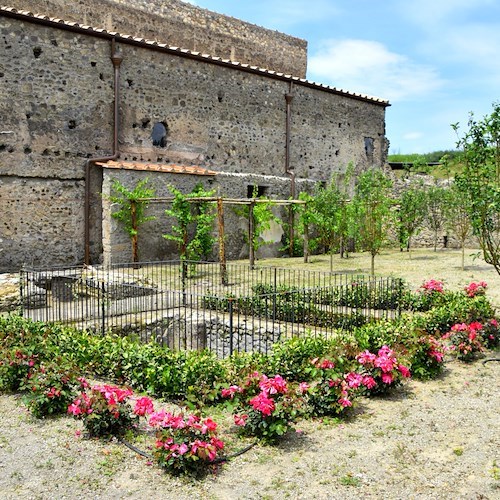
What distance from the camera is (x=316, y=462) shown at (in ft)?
17.6

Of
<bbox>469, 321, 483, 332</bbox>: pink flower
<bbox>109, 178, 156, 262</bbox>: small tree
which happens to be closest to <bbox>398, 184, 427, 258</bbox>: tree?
<bbox>109, 178, 156, 262</bbox>: small tree

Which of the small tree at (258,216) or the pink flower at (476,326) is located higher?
the small tree at (258,216)

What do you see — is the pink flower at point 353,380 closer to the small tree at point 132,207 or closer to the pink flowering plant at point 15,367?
the pink flowering plant at point 15,367

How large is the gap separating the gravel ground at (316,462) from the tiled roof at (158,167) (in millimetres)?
11986

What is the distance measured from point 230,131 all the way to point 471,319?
48.0 ft

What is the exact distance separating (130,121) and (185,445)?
1577 centimetres

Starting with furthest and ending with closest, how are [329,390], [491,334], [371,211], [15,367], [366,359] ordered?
[371,211], [491,334], [15,367], [366,359], [329,390]

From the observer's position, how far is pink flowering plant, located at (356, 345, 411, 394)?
709 centimetres

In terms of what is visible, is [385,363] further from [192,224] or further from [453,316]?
[192,224]

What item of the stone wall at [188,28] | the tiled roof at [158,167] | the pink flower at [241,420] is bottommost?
the pink flower at [241,420]

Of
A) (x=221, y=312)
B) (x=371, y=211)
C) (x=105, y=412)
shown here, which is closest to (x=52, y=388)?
(x=105, y=412)

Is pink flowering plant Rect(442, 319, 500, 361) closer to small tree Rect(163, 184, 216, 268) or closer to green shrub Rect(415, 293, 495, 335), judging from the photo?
green shrub Rect(415, 293, 495, 335)

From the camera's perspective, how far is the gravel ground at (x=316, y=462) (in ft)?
15.8

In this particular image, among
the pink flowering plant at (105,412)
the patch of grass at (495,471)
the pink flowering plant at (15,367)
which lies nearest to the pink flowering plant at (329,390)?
the patch of grass at (495,471)
